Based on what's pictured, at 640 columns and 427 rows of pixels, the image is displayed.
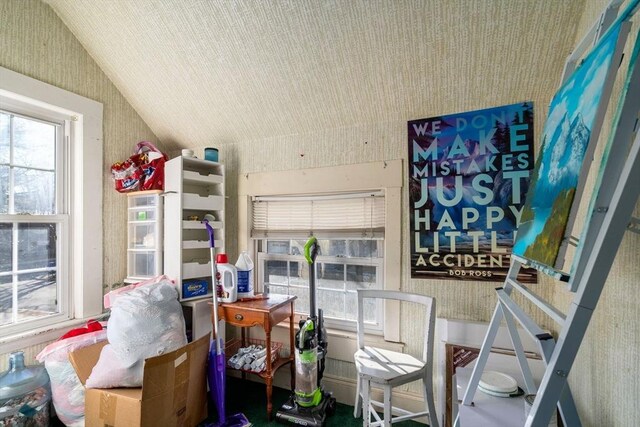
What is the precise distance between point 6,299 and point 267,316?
1.71 m

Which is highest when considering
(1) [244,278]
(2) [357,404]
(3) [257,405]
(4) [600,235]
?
(4) [600,235]

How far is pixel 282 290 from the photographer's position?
249 cm

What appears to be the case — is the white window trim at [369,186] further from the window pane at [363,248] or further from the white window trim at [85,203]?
the white window trim at [85,203]

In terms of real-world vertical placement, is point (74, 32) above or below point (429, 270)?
above

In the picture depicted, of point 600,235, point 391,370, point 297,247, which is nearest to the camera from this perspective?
point 600,235

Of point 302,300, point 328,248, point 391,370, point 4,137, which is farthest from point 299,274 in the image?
point 4,137

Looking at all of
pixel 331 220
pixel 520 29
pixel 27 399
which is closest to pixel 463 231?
pixel 331 220

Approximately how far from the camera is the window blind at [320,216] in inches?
84.0

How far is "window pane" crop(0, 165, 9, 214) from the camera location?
188 centimetres

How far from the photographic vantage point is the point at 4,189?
189 centimetres

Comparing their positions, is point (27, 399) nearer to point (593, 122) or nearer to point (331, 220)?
point (331, 220)

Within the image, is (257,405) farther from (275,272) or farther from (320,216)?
(320,216)

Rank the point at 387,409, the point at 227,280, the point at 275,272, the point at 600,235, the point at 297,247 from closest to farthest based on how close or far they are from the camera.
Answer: the point at 600,235 < the point at 387,409 < the point at 227,280 < the point at 297,247 < the point at 275,272

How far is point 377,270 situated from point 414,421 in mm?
993
